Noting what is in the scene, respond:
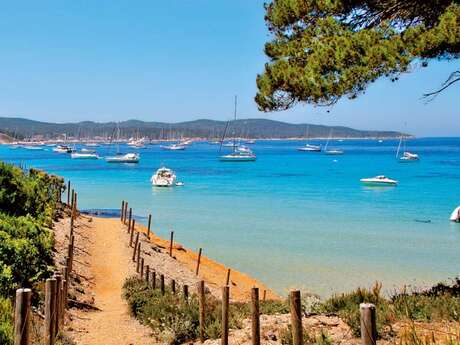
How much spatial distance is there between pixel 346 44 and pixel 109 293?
1241 cm

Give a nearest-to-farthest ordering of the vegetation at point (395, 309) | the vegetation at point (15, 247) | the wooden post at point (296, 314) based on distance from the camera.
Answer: the wooden post at point (296, 314)
the vegetation at point (395, 309)
the vegetation at point (15, 247)

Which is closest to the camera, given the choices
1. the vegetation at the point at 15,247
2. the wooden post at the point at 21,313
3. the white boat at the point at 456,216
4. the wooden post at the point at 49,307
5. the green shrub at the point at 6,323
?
the wooden post at the point at 21,313

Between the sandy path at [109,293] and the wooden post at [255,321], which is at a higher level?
the wooden post at [255,321]

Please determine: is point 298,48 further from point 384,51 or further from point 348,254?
point 348,254

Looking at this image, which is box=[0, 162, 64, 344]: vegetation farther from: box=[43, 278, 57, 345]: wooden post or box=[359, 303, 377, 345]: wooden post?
box=[359, 303, 377, 345]: wooden post

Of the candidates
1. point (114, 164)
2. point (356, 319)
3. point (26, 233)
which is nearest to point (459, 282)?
point (356, 319)

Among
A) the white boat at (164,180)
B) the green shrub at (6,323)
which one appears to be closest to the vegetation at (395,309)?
the green shrub at (6,323)

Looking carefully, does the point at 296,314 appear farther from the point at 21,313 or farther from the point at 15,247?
the point at 15,247

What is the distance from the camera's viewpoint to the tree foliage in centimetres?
936

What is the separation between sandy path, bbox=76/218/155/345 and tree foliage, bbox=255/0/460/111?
610cm

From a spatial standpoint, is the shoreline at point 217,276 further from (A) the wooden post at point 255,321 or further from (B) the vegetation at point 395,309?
(A) the wooden post at point 255,321

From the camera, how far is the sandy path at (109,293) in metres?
11.4

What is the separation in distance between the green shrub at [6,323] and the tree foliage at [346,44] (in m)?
6.67

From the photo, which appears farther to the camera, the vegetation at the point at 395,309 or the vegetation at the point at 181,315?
the vegetation at the point at 181,315
